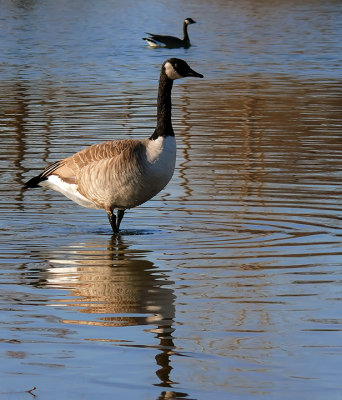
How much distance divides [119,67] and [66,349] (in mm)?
25603

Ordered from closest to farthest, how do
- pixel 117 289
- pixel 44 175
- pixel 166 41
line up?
pixel 117 289
pixel 44 175
pixel 166 41

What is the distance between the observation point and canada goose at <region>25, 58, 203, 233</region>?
10.1 m

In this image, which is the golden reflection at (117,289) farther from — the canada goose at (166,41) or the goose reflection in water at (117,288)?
the canada goose at (166,41)

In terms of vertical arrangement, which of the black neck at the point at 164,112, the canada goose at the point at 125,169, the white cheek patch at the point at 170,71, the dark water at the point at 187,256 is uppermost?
the white cheek patch at the point at 170,71

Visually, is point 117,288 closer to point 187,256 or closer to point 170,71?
point 187,256

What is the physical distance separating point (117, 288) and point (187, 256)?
129 centimetres

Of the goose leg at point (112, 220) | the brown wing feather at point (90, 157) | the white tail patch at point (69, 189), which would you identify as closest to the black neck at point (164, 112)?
the brown wing feather at point (90, 157)

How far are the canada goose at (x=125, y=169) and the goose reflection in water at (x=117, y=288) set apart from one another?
0.51 meters

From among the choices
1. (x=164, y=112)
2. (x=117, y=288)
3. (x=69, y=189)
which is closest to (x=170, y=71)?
(x=164, y=112)

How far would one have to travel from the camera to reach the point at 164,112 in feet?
34.9

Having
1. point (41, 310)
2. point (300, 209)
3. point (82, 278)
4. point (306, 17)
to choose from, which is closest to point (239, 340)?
point (41, 310)

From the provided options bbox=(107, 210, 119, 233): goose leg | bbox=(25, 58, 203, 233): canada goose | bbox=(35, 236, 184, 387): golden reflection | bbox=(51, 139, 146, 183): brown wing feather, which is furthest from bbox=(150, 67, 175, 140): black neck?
bbox=(35, 236, 184, 387): golden reflection

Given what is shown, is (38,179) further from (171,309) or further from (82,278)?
(171,309)

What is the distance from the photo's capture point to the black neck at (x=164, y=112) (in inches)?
405
